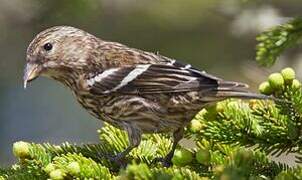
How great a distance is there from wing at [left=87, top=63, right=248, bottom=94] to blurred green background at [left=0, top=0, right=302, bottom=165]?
755 millimetres

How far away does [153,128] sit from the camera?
445 cm

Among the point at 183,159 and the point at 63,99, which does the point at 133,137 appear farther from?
the point at 63,99

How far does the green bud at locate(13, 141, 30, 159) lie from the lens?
138 inches

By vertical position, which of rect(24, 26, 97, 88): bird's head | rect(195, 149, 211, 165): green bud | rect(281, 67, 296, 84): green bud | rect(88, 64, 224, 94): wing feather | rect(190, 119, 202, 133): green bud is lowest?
rect(195, 149, 211, 165): green bud

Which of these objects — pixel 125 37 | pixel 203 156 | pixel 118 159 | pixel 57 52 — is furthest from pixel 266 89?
pixel 125 37

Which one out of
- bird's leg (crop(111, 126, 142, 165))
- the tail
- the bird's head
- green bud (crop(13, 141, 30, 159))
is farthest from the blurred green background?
green bud (crop(13, 141, 30, 159))

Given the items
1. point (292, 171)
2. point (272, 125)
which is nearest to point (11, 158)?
point (272, 125)

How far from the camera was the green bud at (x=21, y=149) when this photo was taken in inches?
138

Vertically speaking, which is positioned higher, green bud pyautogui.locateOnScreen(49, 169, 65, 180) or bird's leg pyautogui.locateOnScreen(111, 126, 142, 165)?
bird's leg pyautogui.locateOnScreen(111, 126, 142, 165)

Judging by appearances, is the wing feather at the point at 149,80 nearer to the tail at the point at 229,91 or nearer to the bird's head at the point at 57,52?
the tail at the point at 229,91

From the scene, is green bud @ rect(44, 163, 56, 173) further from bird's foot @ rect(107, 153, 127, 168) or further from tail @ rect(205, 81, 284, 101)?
tail @ rect(205, 81, 284, 101)

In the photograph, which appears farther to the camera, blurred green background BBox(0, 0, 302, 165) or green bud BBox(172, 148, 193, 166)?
blurred green background BBox(0, 0, 302, 165)

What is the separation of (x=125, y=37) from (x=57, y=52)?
3130mm

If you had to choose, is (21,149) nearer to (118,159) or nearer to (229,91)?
(118,159)
